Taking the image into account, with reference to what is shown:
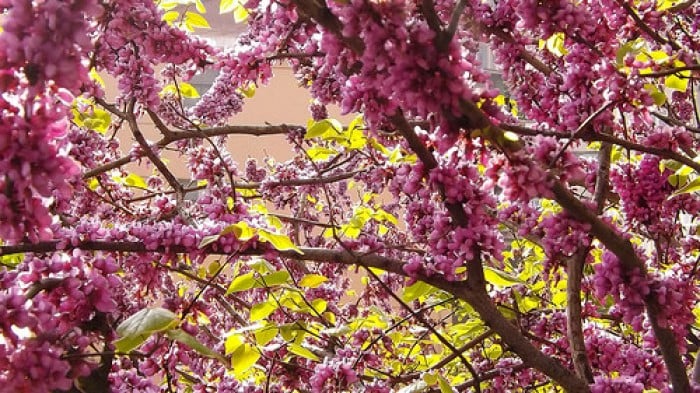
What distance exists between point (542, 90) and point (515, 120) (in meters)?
0.89

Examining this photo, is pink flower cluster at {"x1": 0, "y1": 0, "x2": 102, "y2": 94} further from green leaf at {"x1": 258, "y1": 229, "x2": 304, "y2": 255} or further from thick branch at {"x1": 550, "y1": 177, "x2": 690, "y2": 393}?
thick branch at {"x1": 550, "y1": 177, "x2": 690, "y2": 393}

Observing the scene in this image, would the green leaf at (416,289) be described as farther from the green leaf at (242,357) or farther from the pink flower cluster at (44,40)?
the pink flower cluster at (44,40)

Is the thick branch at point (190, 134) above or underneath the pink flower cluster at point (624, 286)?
above

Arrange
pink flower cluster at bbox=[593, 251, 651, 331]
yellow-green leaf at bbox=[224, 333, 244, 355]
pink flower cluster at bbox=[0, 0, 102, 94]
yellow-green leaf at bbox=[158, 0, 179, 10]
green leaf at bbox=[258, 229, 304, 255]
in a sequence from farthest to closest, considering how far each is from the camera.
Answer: yellow-green leaf at bbox=[158, 0, 179, 10]
yellow-green leaf at bbox=[224, 333, 244, 355]
pink flower cluster at bbox=[593, 251, 651, 331]
green leaf at bbox=[258, 229, 304, 255]
pink flower cluster at bbox=[0, 0, 102, 94]

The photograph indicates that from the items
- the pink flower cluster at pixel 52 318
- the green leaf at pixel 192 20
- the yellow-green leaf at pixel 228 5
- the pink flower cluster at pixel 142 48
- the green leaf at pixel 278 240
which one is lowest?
the pink flower cluster at pixel 52 318

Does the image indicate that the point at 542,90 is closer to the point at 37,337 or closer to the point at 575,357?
the point at 575,357

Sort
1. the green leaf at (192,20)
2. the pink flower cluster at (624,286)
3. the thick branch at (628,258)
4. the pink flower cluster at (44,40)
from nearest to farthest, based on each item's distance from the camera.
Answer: the pink flower cluster at (44,40)
the thick branch at (628,258)
the pink flower cluster at (624,286)
the green leaf at (192,20)

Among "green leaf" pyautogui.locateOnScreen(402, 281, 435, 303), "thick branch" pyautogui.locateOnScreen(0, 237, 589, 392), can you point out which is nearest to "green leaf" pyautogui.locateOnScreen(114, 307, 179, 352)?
"thick branch" pyautogui.locateOnScreen(0, 237, 589, 392)

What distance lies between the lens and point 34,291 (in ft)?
5.00

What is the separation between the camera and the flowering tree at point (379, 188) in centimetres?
138

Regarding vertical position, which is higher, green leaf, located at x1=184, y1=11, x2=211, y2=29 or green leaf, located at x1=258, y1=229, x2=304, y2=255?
green leaf, located at x1=184, y1=11, x2=211, y2=29

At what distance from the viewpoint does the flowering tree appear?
138cm

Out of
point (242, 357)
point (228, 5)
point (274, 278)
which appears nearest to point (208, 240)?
point (274, 278)

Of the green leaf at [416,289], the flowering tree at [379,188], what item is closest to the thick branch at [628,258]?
the flowering tree at [379,188]
